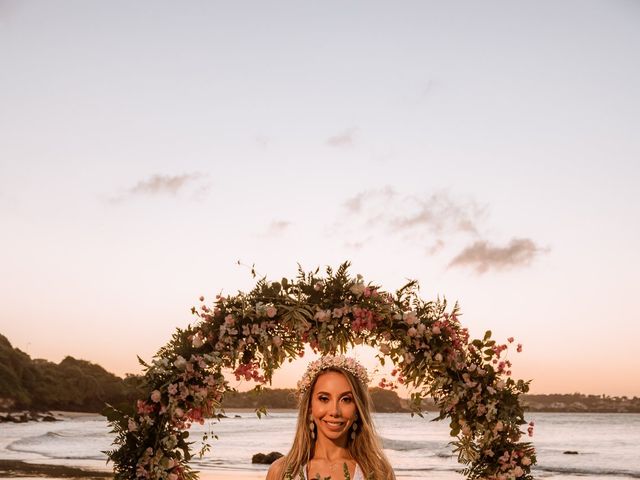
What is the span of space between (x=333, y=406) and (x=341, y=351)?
58 centimetres

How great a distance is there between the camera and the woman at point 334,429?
6977mm

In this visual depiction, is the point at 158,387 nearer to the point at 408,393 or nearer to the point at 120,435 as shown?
the point at 120,435

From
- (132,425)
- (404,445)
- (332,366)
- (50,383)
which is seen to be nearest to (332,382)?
(332,366)

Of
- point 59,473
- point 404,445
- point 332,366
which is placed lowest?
point 404,445

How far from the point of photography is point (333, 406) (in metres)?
6.96

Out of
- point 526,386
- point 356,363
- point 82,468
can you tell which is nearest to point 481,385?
point 526,386

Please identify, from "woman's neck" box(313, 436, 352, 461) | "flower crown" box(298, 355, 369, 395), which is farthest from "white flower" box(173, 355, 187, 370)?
"woman's neck" box(313, 436, 352, 461)

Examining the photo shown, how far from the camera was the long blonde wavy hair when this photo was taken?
7031 millimetres

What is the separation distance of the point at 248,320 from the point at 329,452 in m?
1.37

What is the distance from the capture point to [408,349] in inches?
292

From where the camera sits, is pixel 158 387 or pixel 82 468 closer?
pixel 158 387

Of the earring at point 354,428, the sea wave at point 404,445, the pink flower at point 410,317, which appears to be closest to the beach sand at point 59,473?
the earring at point 354,428

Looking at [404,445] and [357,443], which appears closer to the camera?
[357,443]

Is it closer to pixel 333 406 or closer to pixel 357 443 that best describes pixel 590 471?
pixel 357 443
